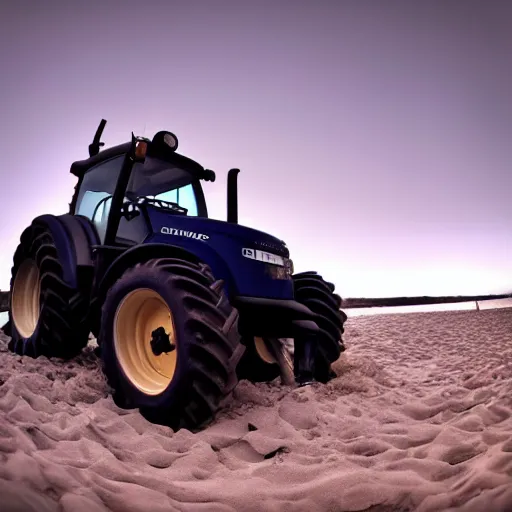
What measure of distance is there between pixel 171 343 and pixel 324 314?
183 cm

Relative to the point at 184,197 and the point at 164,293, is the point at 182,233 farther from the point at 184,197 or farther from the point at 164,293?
the point at 184,197

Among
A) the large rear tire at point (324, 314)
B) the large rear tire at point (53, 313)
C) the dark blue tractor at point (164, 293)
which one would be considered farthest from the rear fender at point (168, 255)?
the large rear tire at point (324, 314)

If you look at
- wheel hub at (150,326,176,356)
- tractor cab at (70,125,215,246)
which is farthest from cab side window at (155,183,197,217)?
wheel hub at (150,326,176,356)

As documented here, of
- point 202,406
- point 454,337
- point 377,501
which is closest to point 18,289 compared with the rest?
point 202,406

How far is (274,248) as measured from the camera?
11.7ft

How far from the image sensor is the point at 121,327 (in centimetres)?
308

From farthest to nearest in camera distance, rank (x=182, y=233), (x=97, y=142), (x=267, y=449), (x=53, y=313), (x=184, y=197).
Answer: (x=97, y=142), (x=184, y=197), (x=53, y=313), (x=182, y=233), (x=267, y=449)

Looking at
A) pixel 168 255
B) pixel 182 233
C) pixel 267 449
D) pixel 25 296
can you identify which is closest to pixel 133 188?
pixel 182 233

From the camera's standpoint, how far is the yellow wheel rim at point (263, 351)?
13.5 feet

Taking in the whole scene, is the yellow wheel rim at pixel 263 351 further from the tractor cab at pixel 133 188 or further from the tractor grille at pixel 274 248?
the tractor cab at pixel 133 188

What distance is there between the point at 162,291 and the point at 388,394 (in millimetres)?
2221

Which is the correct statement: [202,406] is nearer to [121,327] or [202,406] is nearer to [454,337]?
[121,327]

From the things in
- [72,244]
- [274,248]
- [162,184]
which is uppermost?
[162,184]

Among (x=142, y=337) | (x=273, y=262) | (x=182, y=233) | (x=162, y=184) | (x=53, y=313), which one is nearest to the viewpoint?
(x=142, y=337)
